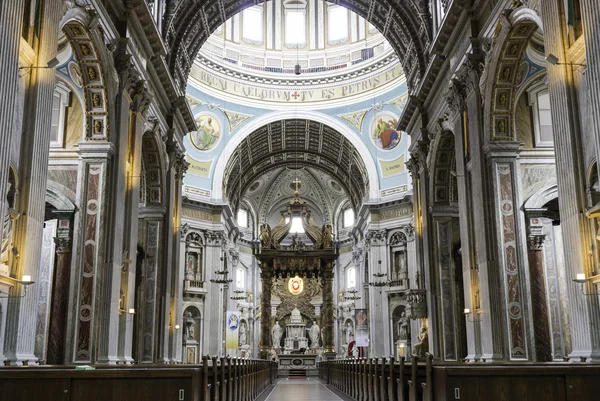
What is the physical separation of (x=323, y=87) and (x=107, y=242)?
22.4 metres

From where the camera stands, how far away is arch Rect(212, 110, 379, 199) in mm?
32719

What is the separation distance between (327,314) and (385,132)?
32.0 feet

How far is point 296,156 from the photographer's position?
38.4 metres

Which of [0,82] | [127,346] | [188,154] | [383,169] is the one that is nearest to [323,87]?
[383,169]

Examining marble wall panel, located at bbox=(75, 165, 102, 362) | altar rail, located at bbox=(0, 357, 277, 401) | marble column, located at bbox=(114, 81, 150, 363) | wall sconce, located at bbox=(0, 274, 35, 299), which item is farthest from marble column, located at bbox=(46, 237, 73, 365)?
altar rail, located at bbox=(0, 357, 277, 401)

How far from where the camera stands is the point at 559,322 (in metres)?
13.9

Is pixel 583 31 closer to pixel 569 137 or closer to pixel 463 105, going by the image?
pixel 569 137

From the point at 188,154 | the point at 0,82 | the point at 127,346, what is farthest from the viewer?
the point at 188,154

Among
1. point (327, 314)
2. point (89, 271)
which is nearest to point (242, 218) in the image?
point (327, 314)

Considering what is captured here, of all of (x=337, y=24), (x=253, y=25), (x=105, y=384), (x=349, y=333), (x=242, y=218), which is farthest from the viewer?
(x=242, y=218)

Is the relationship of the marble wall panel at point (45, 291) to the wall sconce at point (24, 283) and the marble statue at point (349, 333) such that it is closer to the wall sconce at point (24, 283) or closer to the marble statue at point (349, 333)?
the wall sconce at point (24, 283)

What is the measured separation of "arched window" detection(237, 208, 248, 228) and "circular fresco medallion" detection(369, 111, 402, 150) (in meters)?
13.1

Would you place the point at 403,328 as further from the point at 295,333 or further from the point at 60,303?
the point at 60,303

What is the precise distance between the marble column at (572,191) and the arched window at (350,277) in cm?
3239
